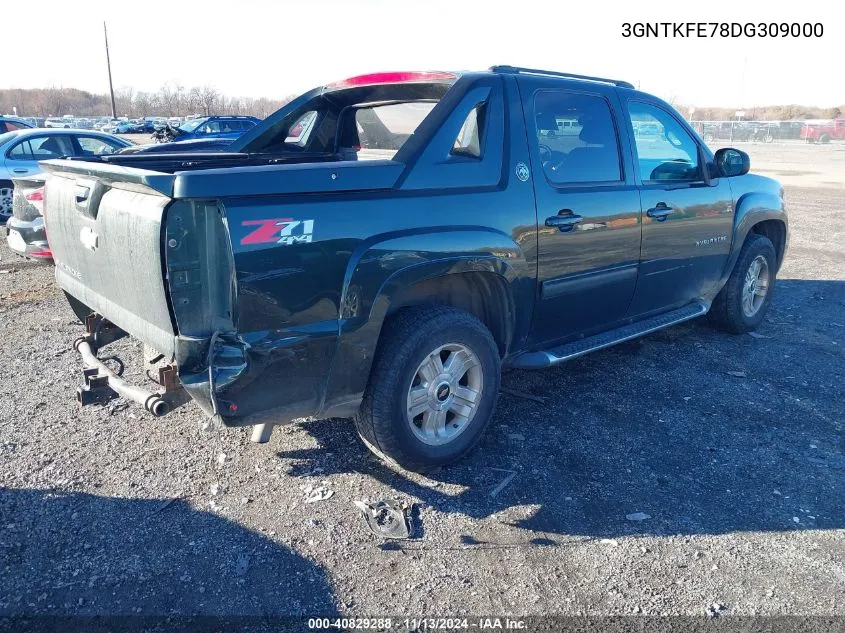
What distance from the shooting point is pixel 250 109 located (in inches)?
3007

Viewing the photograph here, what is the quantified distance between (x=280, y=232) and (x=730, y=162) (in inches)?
157

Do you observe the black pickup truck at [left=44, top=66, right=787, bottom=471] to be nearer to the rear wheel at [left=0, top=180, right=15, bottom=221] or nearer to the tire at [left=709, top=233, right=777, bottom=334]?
the tire at [left=709, top=233, right=777, bottom=334]

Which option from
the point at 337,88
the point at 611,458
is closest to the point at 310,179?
the point at 337,88

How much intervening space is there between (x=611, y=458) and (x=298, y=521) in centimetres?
179

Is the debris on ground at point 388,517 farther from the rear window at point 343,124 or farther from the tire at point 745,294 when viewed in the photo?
the tire at point 745,294

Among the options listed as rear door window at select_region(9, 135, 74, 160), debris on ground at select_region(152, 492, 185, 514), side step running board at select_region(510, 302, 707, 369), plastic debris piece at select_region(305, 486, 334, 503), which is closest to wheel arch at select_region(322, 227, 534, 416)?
side step running board at select_region(510, 302, 707, 369)

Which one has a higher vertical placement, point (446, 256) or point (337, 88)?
point (337, 88)

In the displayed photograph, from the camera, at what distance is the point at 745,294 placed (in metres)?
5.96

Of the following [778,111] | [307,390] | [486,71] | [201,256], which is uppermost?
[778,111]

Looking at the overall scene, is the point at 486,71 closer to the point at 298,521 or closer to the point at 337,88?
the point at 337,88

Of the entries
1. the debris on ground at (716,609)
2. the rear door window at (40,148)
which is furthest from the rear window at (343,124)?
the rear door window at (40,148)

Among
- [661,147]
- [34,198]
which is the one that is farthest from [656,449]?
[34,198]

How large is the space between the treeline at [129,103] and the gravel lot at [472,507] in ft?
214

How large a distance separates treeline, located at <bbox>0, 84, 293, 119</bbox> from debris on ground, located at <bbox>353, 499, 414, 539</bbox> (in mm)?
66309
